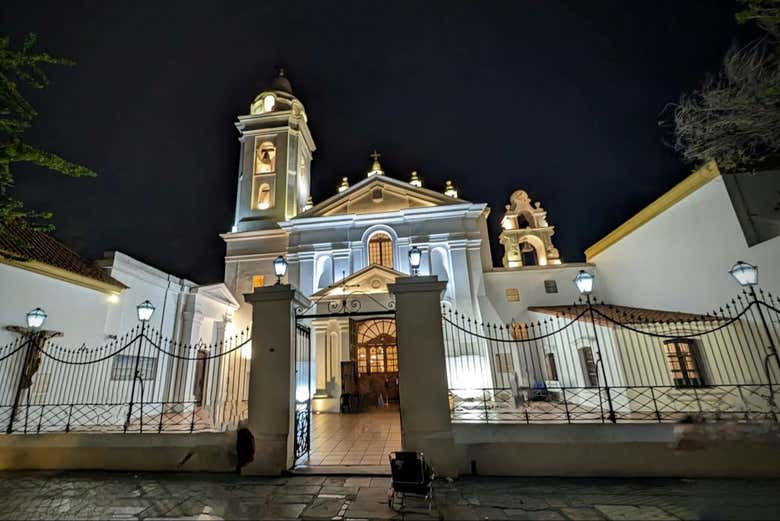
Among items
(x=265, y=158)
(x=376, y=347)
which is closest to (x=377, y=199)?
(x=376, y=347)

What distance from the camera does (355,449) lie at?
24.8ft

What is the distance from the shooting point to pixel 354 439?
8.56m

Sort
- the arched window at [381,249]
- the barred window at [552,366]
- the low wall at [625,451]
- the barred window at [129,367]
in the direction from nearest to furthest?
the low wall at [625,451], the barred window at [129,367], the barred window at [552,366], the arched window at [381,249]

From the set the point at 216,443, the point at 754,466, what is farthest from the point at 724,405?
the point at 216,443

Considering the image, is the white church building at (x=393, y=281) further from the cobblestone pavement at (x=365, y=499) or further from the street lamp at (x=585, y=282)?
the cobblestone pavement at (x=365, y=499)

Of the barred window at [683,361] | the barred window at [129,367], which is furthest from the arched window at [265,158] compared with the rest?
the barred window at [683,361]

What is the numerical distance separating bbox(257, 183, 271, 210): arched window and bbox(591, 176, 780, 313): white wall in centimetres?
2027

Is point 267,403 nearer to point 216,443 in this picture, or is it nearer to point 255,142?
point 216,443

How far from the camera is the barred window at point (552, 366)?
14661 mm

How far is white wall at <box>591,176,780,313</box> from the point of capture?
945cm

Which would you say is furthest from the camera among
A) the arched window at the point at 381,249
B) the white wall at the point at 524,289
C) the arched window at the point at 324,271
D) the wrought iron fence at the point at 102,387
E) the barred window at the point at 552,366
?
the arched window at the point at 381,249

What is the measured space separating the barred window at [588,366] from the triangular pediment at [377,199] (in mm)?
10712

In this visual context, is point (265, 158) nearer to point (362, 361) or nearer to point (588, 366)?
point (362, 361)

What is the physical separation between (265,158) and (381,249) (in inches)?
443
